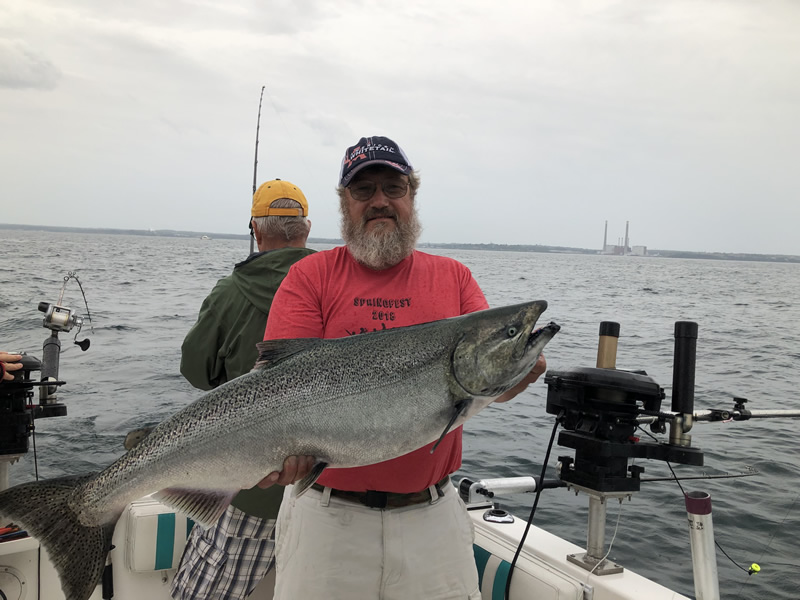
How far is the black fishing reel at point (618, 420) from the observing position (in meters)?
3.54

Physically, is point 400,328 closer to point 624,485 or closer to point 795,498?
point 624,485

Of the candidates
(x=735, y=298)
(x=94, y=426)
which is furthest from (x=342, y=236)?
(x=735, y=298)

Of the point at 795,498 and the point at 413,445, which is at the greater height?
the point at 413,445

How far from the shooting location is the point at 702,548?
3.25 metres

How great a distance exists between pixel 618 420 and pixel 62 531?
2.76 metres

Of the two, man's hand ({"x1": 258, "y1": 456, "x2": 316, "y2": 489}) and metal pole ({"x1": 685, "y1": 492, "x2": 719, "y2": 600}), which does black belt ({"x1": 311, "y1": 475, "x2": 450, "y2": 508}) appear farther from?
metal pole ({"x1": 685, "y1": 492, "x2": 719, "y2": 600})

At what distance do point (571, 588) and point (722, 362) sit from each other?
1681cm

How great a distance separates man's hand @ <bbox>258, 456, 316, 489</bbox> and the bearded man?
356mm

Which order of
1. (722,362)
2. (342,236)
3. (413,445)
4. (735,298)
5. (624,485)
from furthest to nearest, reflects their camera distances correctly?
(735,298), (722,362), (624,485), (342,236), (413,445)

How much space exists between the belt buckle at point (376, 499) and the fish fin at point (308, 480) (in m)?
0.45

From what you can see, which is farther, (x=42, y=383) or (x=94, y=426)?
(x=94, y=426)

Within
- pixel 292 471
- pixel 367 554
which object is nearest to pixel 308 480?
pixel 292 471

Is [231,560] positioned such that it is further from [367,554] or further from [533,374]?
[533,374]

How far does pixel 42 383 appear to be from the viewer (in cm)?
416
